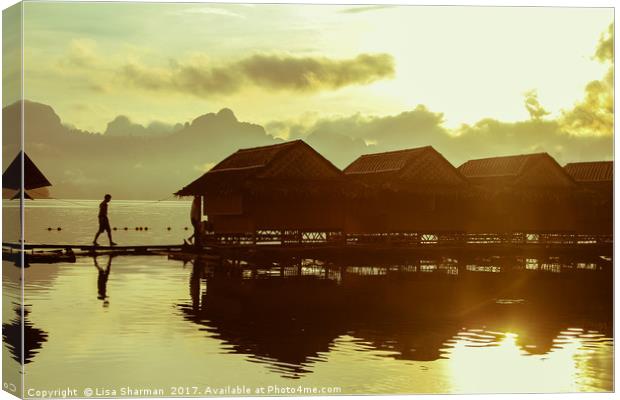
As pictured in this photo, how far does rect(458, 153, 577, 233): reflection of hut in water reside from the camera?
963 inches

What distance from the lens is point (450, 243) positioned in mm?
23562

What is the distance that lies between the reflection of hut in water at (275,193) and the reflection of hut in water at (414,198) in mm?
1513

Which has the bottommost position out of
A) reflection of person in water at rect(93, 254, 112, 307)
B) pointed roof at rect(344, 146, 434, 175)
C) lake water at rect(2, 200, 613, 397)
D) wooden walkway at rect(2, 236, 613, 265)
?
lake water at rect(2, 200, 613, 397)

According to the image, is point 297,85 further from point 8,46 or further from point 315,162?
point 315,162

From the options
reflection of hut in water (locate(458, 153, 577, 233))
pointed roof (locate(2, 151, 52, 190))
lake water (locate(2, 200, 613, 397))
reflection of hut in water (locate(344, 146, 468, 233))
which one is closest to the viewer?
pointed roof (locate(2, 151, 52, 190))

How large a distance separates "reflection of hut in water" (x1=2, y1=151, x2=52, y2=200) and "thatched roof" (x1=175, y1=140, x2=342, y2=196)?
1118 cm

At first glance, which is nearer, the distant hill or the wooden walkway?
the distant hill

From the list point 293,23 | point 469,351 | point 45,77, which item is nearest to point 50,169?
point 45,77

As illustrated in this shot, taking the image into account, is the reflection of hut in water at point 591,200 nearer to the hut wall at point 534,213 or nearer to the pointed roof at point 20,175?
the hut wall at point 534,213

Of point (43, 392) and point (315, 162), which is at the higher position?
point (315, 162)

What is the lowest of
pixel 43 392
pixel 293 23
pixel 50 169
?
pixel 43 392

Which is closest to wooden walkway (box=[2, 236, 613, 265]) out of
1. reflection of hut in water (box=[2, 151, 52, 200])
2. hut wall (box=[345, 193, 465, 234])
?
hut wall (box=[345, 193, 465, 234])

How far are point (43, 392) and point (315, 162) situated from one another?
14.0 metres

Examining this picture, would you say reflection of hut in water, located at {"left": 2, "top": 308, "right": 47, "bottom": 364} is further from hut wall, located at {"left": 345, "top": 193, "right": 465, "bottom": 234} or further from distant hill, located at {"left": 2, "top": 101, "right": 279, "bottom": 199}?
hut wall, located at {"left": 345, "top": 193, "right": 465, "bottom": 234}
